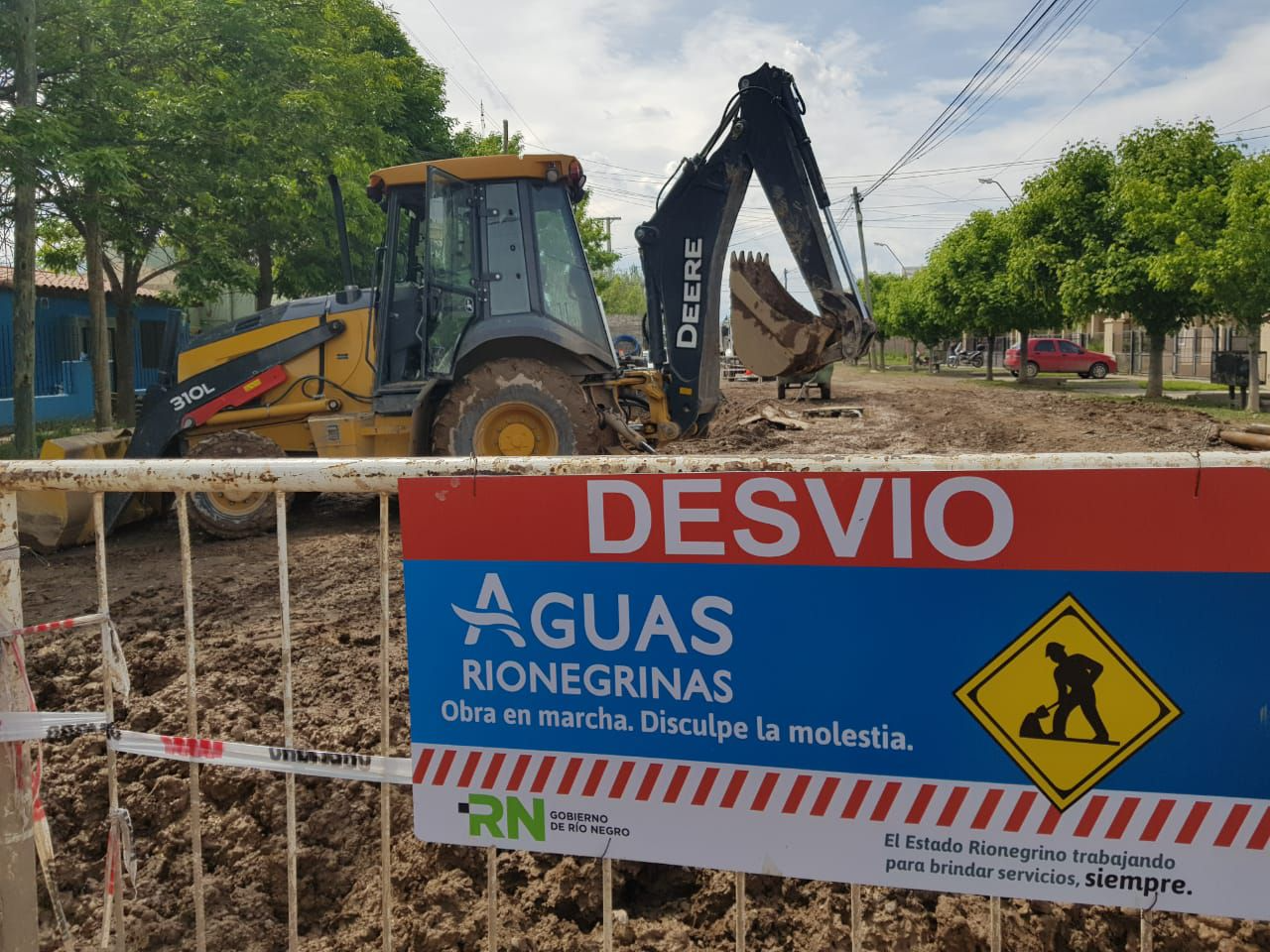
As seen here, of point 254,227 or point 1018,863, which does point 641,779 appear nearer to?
point 1018,863

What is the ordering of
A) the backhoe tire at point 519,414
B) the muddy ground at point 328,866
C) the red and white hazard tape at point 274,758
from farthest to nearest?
the backhoe tire at point 519,414 → the muddy ground at point 328,866 → the red and white hazard tape at point 274,758

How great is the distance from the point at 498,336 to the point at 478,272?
0.59 metres

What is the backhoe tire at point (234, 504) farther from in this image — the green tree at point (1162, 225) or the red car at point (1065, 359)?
the red car at point (1065, 359)

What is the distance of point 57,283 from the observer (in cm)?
2827

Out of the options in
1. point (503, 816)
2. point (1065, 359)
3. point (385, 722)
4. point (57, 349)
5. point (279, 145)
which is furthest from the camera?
point (1065, 359)

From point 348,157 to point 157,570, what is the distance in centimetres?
964

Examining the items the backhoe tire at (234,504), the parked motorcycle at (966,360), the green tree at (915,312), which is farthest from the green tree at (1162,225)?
the parked motorcycle at (966,360)

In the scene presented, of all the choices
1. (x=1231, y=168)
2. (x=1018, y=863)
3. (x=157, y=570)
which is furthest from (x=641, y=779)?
(x=1231, y=168)

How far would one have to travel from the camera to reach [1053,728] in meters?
2.04

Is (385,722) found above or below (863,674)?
below

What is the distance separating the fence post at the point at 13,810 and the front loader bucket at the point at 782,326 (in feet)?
25.5

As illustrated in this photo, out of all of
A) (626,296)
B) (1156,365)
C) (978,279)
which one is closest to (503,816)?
(1156,365)

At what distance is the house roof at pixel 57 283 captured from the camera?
976 inches

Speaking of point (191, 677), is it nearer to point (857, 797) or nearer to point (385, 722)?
point (385, 722)
